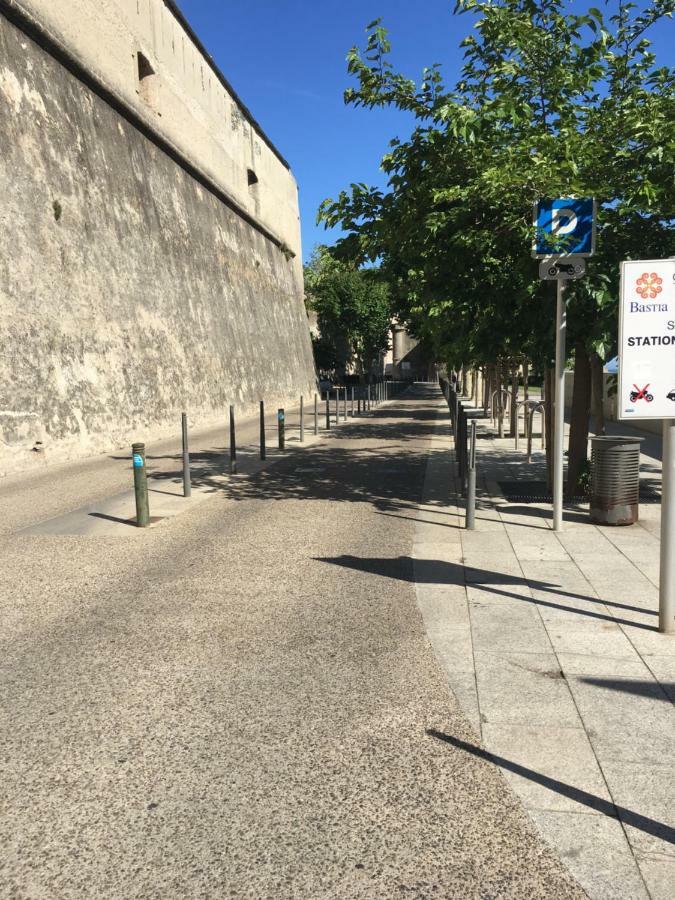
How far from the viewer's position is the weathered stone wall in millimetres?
13977

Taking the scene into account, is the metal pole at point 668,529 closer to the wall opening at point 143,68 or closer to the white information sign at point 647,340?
the white information sign at point 647,340

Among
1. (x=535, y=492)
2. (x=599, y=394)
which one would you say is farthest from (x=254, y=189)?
(x=535, y=492)

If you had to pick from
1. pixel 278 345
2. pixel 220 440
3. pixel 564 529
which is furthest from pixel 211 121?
pixel 564 529

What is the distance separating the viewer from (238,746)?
3.36 metres

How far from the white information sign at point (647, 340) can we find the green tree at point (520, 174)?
3058 millimetres

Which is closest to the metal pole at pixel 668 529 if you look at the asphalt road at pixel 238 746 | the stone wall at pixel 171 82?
the asphalt road at pixel 238 746


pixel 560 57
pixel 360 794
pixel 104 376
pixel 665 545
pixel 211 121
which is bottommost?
pixel 360 794

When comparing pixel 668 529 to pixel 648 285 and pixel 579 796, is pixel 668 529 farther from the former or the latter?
pixel 579 796

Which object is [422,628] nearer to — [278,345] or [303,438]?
[303,438]

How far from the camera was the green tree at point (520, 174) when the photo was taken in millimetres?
7660

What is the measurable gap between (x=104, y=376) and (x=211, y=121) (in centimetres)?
1862

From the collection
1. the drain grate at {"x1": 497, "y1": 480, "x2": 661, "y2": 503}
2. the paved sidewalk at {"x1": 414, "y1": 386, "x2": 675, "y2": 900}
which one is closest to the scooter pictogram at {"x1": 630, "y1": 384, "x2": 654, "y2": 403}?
the paved sidewalk at {"x1": 414, "y1": 386, "x2": 675, "y2": 900}

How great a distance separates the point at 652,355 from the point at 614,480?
11.7 feet

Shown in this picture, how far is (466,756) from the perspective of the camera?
3252 mm
